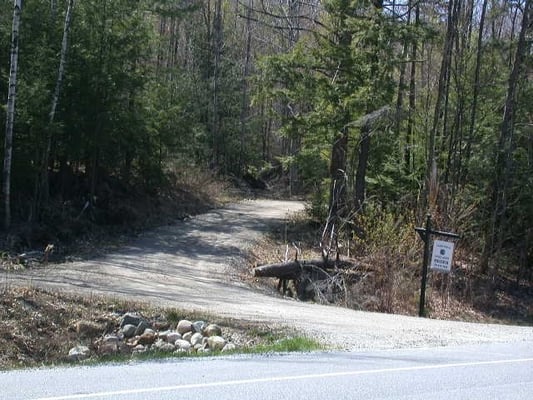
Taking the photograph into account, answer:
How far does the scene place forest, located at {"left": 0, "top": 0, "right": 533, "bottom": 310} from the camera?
21.4 metres

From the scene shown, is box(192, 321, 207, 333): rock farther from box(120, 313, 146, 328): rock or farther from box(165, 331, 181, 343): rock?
box(120, 313, 146, 328): rock

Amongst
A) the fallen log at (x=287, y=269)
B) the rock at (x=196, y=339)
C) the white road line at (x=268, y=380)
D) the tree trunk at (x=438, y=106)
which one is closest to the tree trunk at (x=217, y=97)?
the tree trunk at (x=438, y=106)

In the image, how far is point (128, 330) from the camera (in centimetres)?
1224

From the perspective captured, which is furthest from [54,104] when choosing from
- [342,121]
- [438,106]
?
[438,106]

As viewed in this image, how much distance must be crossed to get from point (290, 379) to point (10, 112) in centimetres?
1408

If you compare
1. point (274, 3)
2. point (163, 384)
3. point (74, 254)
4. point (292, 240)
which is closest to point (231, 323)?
point (163, 384)

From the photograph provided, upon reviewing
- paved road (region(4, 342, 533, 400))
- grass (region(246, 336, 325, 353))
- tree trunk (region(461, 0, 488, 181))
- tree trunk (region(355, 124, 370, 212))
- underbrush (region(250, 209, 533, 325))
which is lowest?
underbrush (region(250, 209, 533, 325))

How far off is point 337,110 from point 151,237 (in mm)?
8360

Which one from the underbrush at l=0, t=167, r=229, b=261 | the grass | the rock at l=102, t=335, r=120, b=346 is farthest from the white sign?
the underbrush at l=0, t=167, r=229, b=261

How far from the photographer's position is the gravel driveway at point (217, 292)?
12.7m

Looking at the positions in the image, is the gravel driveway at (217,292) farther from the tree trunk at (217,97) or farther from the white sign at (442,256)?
the tree trunk at (217,97)

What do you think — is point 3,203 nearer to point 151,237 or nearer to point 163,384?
point 151,237

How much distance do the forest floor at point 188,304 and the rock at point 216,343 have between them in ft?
1.87

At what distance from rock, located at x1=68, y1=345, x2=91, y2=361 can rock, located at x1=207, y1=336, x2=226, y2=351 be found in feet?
6.66
